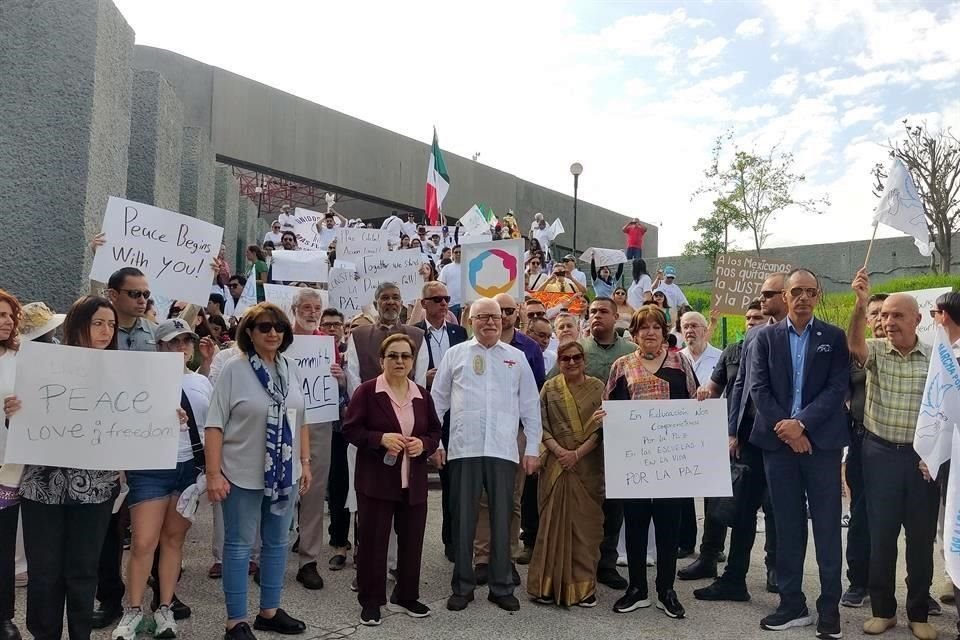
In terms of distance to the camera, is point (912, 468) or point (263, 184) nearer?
point (912, 468)

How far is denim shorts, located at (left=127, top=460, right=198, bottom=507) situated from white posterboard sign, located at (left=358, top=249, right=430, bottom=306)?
3.38 metres

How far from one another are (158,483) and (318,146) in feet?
76.5

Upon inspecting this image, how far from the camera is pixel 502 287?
743 cm

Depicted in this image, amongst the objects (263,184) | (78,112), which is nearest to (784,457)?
(78,112)

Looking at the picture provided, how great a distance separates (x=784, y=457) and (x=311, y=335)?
11.2 ft

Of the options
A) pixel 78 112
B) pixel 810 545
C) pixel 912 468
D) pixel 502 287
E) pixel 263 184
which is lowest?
pixel 810 545

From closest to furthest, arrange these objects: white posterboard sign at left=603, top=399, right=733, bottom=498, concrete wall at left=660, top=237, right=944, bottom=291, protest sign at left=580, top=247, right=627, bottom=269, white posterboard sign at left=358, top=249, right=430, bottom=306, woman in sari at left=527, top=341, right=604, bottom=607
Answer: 1. white posterboard sign at left=603, top=399, right=733, bottom=498
2. woman in sari at left=527, top=341, right=604, bottom=607
3. white posterboard sign at left=358, top=249, right=430, bottom=306
4. protest sign at left=580, top=247, right=627, bottom=269
5. concrete wall at left=660, top=237, right=944, bottom=291

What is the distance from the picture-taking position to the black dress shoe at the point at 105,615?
4488 millimetres

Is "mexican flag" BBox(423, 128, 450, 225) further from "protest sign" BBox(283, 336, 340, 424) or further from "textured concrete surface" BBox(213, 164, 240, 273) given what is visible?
"protest sign" BBox(283, 336, 340, 424)

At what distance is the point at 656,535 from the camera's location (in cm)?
525

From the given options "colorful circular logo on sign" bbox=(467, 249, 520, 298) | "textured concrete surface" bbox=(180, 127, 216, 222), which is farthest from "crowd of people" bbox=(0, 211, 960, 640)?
"textured concrete surface" bbox=(180, 127, 216, 222)

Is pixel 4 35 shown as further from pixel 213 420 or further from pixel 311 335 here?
pixel 213 420

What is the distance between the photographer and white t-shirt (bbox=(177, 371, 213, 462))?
178 inches

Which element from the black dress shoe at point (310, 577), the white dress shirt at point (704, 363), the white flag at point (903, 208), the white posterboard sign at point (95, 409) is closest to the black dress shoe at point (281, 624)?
the black dress shoe at point (310, 577)
